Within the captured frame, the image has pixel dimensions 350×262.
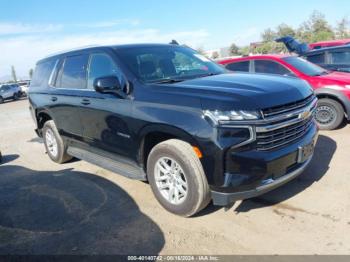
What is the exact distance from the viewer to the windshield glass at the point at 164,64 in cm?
425

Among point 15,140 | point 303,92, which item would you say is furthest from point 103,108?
point 15,140

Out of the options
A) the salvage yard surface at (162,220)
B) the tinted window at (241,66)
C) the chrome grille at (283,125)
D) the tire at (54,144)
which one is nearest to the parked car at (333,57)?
the tinted window at (241,66)

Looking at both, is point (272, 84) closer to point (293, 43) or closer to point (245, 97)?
point (245, 97)

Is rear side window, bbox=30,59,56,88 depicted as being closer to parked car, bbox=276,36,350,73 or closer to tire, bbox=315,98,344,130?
tire, bbox=315,98,344,130

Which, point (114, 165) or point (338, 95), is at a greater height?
point (338, 95)

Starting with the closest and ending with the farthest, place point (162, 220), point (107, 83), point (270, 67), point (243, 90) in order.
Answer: point (243, 90), point (162, 220), point (107, 83), point (270, 67)

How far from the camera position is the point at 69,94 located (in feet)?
17.5

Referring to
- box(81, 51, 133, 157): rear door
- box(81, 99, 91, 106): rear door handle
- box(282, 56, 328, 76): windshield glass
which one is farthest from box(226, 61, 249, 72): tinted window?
box(81, 99, 91, 106): rear door handle

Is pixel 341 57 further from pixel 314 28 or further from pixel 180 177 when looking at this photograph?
pixel 314 28

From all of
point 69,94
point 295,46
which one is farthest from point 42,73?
point 295,46

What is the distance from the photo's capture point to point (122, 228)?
148 inches

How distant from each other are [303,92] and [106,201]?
9.15ft

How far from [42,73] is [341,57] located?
720cm

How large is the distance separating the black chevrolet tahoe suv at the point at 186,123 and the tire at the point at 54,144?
0.82m
